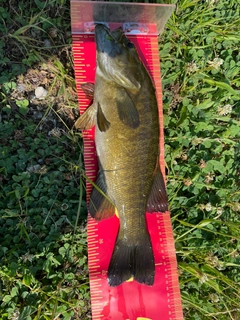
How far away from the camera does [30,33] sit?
325 centimetres

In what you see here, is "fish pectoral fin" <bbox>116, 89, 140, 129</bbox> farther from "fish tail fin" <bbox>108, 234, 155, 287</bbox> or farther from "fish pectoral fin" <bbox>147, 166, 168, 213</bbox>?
"fish tail fin" <bbox>108, 234, 155, 287</bbox>

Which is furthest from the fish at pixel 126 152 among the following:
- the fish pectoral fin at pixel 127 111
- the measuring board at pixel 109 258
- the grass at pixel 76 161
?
the grass at pixel 76 161

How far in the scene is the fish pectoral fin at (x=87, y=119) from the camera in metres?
3.05

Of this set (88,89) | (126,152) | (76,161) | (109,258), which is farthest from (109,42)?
(109,258)

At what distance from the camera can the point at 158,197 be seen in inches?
119

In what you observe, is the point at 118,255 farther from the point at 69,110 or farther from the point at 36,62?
the point at 36,62

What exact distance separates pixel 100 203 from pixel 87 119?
2.59 ft

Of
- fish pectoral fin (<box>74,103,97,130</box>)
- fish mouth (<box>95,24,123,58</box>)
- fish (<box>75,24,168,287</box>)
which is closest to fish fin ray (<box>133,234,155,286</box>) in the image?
fish (<box>75,24,168,287</box>)

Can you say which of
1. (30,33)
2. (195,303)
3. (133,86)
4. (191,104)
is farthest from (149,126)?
(195,303)

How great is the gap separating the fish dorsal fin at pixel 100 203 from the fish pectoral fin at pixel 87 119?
460 millimetres

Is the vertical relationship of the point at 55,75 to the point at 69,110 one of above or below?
above

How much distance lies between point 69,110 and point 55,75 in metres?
0.37

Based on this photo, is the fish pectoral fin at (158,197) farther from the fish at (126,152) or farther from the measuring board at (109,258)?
the measuring board at (109,258)

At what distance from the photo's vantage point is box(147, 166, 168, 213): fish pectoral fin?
118 inches
